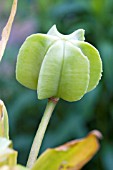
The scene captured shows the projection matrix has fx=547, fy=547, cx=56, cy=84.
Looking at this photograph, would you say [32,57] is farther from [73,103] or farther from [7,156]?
[73,103]

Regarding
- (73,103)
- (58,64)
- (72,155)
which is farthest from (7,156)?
(73,103)

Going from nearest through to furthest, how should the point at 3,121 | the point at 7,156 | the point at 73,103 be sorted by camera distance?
the point at 7,156 → the point at 3,121 → the point at 73,103

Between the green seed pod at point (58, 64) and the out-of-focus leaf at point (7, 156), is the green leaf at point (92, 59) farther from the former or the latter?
the out-of-focus leaf at point (7, 156)

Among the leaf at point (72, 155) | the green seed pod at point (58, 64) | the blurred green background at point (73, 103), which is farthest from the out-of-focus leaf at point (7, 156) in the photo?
the blurred green background at point (73, 103)

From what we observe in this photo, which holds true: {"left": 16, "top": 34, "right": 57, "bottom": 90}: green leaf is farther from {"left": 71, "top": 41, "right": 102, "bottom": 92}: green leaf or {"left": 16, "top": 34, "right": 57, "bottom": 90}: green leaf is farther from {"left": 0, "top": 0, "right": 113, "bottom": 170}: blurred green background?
{"left": 0, "top": 0, "right": 113, "bottom": 170}: blurred green background

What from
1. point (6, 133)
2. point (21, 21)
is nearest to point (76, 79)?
point (6, 133)

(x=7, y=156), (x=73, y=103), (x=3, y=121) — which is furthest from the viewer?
(x=73, y=103)
